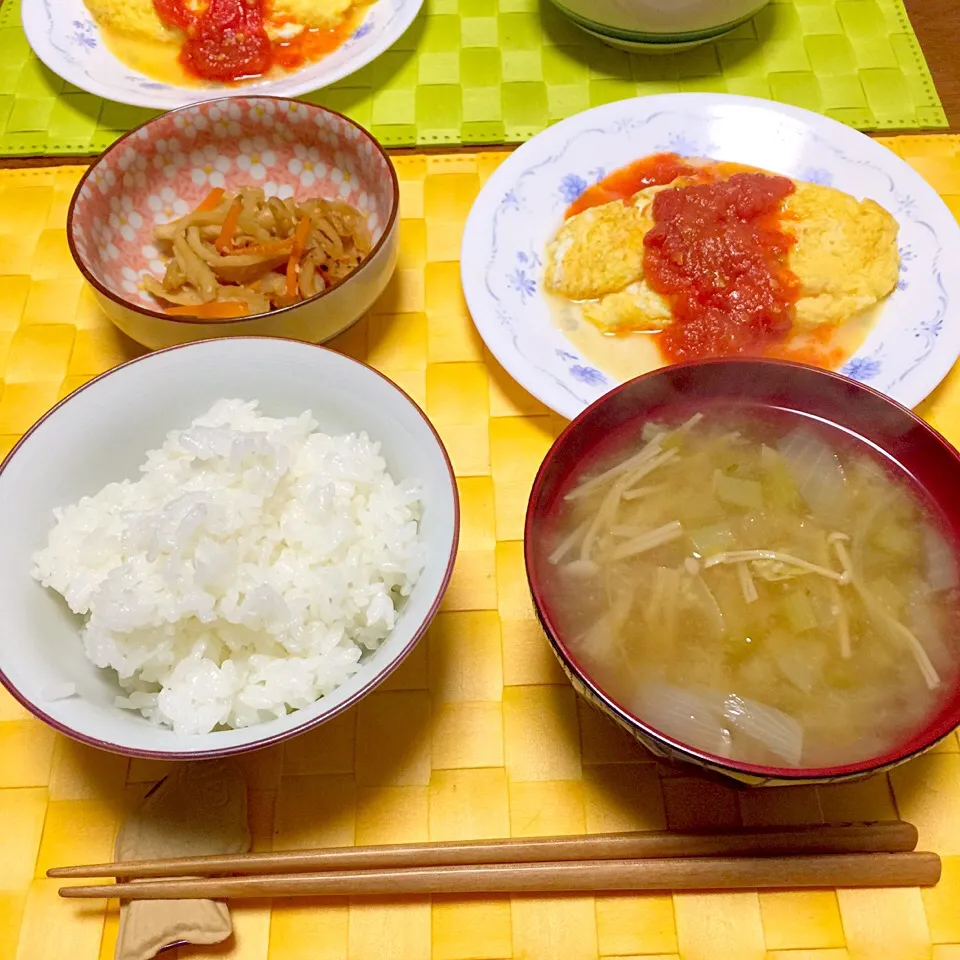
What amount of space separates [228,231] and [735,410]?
1.35 m

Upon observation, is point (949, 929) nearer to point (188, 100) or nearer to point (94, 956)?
point (94, 956)

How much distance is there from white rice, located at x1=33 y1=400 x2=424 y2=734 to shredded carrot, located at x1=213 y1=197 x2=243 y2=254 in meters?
0.72

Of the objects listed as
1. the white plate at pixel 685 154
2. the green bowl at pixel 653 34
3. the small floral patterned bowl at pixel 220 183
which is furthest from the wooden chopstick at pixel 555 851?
the green bowl at pixel 653 34

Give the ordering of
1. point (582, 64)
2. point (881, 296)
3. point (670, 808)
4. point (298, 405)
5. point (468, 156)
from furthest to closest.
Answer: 1. point (582, 64)
2. point (468, 156)
3. point (881, 296)
4. point (298, 405)
5. point (670, 808)

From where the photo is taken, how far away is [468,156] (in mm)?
2502

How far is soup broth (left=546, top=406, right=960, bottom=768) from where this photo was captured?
1311 mm

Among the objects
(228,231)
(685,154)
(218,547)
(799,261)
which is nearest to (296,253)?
(228,231)

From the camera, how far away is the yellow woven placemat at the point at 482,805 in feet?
4.64

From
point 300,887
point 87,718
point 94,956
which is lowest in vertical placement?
point 94,956

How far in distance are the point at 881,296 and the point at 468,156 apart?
1231 mm

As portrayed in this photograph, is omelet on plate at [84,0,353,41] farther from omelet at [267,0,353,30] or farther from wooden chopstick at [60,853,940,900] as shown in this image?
wooden chopstick at [60,853,940,900]

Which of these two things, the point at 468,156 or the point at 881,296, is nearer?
the point at 881,296

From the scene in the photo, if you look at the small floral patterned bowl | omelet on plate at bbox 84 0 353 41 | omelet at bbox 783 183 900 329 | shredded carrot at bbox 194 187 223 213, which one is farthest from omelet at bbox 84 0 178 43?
omelet at bbox 783 183 900 329

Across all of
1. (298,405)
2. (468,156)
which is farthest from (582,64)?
(298,405)
